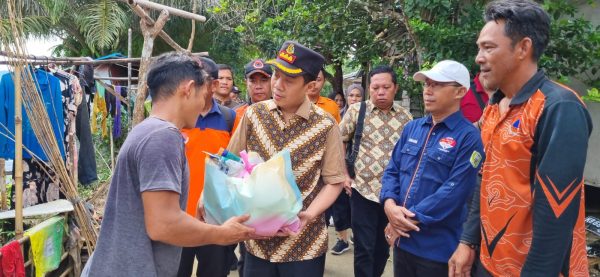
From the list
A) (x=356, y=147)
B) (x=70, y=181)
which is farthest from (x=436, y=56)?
(x=70, y=181)

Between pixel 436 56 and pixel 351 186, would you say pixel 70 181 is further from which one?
pixel 436 56

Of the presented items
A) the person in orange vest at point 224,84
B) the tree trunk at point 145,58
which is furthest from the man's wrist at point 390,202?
the person in orange vest at point 224,84

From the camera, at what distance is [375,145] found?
3936 millimetres

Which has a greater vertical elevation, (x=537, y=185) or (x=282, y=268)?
(x=537, y=185)

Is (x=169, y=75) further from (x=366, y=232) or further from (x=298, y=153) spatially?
(x=366, y=232)

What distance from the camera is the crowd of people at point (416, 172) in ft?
5.18

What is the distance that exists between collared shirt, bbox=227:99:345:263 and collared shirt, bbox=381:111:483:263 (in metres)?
0.46

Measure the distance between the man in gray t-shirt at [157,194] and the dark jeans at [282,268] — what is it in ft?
2.14

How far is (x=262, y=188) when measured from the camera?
1.93m

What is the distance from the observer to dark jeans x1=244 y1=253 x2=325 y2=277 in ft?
8.18

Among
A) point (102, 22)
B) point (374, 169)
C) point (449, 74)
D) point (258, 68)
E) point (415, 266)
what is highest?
point (102, 22)

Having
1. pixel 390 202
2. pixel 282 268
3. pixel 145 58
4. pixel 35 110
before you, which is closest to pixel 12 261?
pixel 35 110

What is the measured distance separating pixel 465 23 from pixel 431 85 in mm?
1895

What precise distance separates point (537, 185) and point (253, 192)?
104 cm
